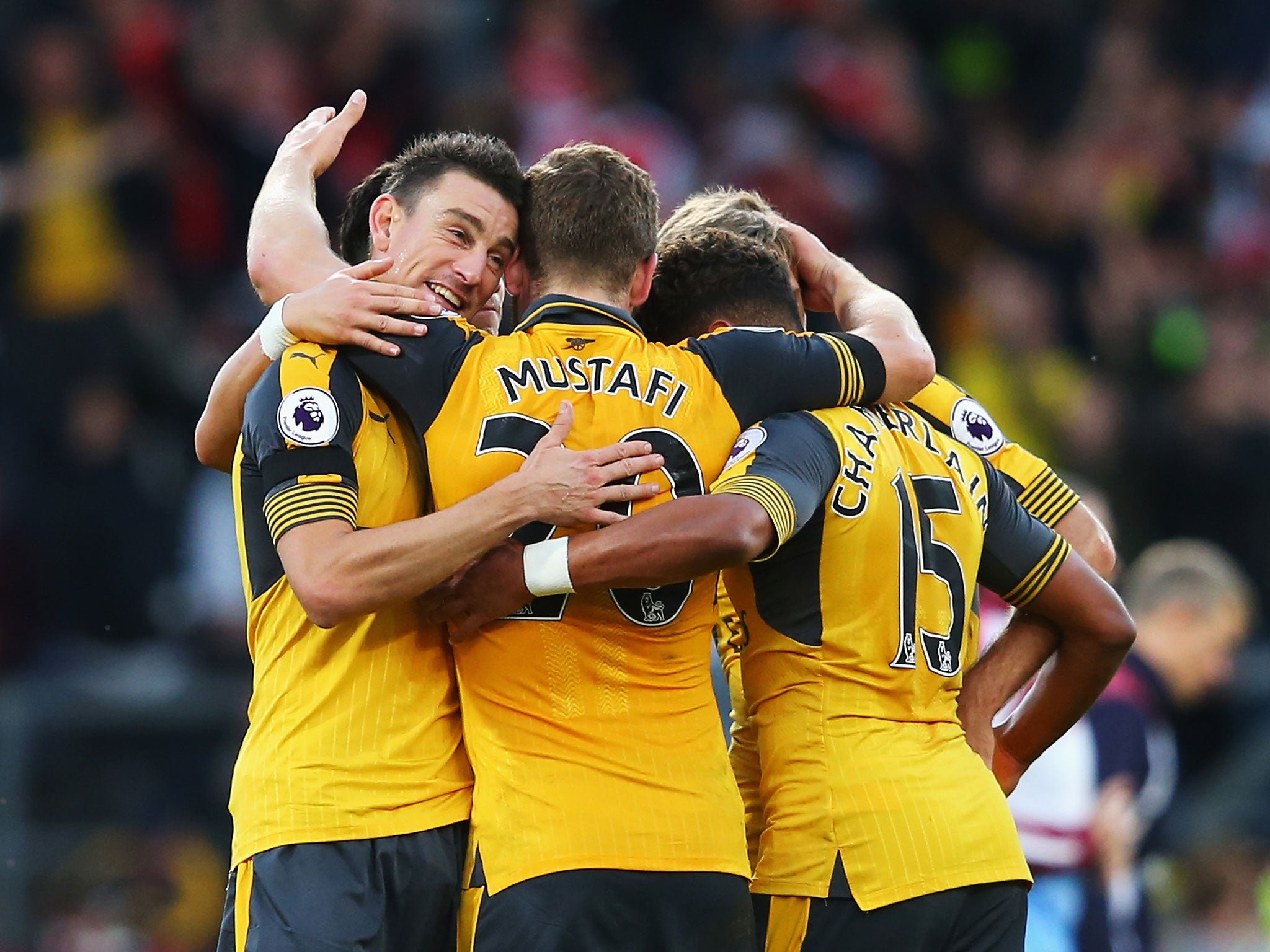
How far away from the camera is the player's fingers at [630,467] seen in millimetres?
3885

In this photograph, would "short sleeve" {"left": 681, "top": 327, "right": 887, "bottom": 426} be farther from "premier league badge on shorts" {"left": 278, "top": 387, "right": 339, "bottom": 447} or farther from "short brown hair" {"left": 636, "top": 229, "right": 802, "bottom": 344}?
"premier league badge on shorts" {"left": 278, "top": 387, "right": 339, "bottom": 447}

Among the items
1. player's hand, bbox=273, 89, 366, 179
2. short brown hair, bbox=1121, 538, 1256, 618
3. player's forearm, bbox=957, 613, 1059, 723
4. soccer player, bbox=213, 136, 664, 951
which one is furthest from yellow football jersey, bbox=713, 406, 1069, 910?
short brown hair, bbox=1121, 538, 1256, 618

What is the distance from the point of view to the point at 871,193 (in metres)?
11.8

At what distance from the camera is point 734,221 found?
187 inches

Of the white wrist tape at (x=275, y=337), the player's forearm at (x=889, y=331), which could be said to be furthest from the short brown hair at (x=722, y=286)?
the white wrist tape at (x=275, y=337)

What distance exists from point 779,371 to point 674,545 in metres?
0.62

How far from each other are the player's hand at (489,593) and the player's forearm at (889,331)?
1.11 metres

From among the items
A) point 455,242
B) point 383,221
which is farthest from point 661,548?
point 383,221

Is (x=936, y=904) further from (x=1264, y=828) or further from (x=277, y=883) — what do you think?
(x=1264, y=828)

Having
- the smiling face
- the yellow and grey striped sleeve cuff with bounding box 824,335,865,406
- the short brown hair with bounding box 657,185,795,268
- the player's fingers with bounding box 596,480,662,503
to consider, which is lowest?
the player's fingers with bounding box 596,480,662,503

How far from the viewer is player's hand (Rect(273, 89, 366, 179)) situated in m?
4.82

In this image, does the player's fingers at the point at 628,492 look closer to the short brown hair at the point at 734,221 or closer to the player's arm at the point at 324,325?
the player's arm at the point at 324,325

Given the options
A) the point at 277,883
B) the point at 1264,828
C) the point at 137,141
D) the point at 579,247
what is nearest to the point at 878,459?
the point at 579,247

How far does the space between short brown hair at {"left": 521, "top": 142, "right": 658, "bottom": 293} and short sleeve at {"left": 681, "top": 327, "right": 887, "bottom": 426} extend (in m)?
0.27
